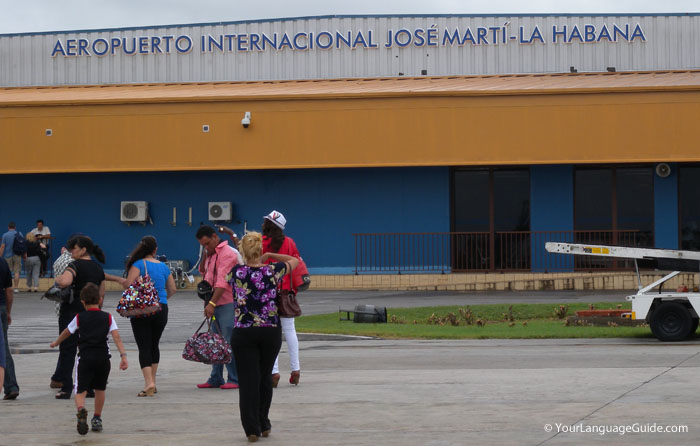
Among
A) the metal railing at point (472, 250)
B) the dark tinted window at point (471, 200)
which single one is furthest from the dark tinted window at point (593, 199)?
the dark tinted window at point (471, 200)

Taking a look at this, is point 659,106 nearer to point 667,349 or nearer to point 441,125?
point 441,125

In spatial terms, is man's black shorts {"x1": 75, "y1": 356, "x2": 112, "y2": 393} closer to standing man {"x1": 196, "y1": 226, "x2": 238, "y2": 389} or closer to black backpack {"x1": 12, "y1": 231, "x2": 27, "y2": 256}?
standing man {"x1": 196, "y1": 226, "x2": 238, "y2": 389}

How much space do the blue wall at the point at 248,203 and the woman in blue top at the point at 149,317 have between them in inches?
749

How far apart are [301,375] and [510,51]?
2462 cm

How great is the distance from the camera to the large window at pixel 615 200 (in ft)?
100.0

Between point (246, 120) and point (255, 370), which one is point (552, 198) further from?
point (255, 370)

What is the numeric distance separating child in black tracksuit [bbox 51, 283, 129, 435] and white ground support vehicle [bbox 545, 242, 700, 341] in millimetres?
9407

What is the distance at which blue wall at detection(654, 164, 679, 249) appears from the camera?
98.3 feet

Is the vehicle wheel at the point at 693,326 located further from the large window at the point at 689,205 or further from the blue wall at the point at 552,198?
the large window at the point at 689,205

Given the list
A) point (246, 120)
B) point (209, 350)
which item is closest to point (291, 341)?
point (209, 350)

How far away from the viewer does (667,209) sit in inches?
1181

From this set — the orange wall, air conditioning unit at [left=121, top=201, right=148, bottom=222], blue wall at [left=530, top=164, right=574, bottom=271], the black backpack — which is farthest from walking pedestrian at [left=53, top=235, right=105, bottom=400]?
blue wall at [left=530, top=164, right=574, bottom=271]

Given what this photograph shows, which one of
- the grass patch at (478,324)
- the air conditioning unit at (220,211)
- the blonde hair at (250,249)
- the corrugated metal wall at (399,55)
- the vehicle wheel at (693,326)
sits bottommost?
the grass patch at (478,324)

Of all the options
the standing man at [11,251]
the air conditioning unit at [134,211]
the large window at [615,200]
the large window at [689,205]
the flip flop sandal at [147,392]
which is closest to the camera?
the flip flop sandal at [147,392]
